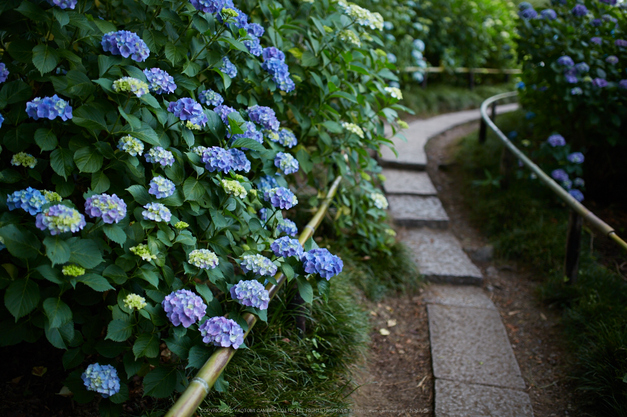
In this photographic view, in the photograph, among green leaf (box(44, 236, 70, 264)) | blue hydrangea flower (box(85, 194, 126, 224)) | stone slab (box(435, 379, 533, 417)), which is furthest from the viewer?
stone slab (box(435, 379, 533, 417))

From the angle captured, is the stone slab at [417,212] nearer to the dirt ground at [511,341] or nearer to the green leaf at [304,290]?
the dirt ground at [511,341]

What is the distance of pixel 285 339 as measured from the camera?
2.43 metres

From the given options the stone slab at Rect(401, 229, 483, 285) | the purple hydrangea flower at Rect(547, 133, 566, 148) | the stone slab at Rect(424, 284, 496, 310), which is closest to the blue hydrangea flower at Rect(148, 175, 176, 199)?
the stone slab at Rect(424, 284, 496, 310)

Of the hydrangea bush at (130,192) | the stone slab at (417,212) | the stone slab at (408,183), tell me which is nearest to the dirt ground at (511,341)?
the stone slab at (417,212)

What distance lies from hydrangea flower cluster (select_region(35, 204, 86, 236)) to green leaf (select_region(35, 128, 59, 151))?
322 millimetres

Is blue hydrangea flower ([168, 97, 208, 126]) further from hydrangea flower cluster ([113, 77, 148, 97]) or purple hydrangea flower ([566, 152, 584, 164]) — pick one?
purple hydrangea flower ([566, 152, 584, 164])

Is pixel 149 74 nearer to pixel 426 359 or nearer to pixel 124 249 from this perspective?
pixel 124 249

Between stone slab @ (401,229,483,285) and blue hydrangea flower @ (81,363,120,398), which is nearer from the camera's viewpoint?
blue hydrangea flower @ (81,363,120,398)

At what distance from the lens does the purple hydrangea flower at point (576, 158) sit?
13.6ft

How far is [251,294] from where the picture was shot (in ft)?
5.97

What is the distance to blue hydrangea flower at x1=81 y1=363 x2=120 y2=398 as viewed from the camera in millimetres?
1601

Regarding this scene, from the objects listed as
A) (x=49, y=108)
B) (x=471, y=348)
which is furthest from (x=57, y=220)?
(x=471, y=348)

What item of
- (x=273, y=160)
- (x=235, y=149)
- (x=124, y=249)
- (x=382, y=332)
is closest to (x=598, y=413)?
(x=382, y=332)

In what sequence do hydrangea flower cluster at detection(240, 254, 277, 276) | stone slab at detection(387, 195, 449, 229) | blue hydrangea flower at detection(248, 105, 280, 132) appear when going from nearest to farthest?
1. hydrangea flower cluster at detection(240, 254, 277, 276)
2. blue hydrangea flower at detection(248, 105, 280, 132)
3. stone slab at detection(387, 195, 449, 229)
